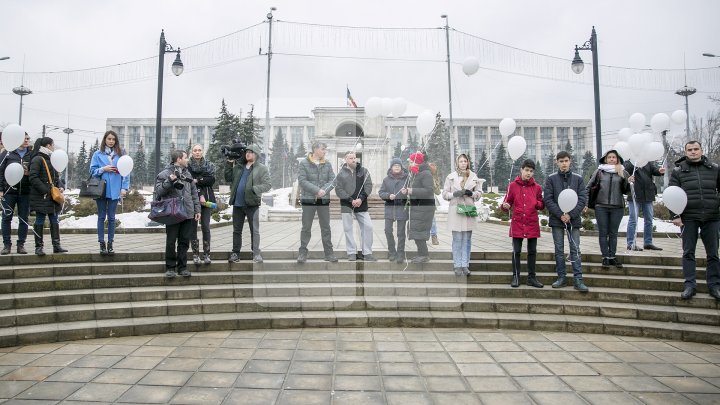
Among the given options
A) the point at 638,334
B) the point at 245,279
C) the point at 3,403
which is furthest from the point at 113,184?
the point at 638,334

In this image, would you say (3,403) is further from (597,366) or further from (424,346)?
(597,366)

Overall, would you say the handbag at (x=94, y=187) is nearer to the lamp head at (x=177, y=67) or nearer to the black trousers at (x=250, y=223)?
the black trousers at (x=250, y=223)

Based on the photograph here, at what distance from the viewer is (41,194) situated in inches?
250

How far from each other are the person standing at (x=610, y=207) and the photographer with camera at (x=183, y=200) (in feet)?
19.5

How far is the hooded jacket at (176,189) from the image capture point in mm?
5883

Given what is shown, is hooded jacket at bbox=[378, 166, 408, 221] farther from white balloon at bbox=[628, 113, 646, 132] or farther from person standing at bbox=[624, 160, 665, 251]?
white balloon at bbox=[628, 113, 646, 132]

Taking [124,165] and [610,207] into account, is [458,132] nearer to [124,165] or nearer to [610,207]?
[610,207]

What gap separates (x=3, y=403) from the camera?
128 inches

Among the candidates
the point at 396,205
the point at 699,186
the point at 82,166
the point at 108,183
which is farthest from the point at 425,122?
the point at 82,166

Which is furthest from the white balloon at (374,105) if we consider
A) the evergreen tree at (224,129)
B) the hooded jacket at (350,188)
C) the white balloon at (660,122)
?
the evergreen tree at (224,129)

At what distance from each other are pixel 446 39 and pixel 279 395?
9.70 metres

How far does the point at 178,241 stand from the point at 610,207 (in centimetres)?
645

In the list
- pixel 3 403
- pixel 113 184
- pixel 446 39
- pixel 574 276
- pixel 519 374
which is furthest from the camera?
pixel 446 39

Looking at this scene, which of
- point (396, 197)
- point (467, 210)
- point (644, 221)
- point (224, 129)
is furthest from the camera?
point (224, 129)
